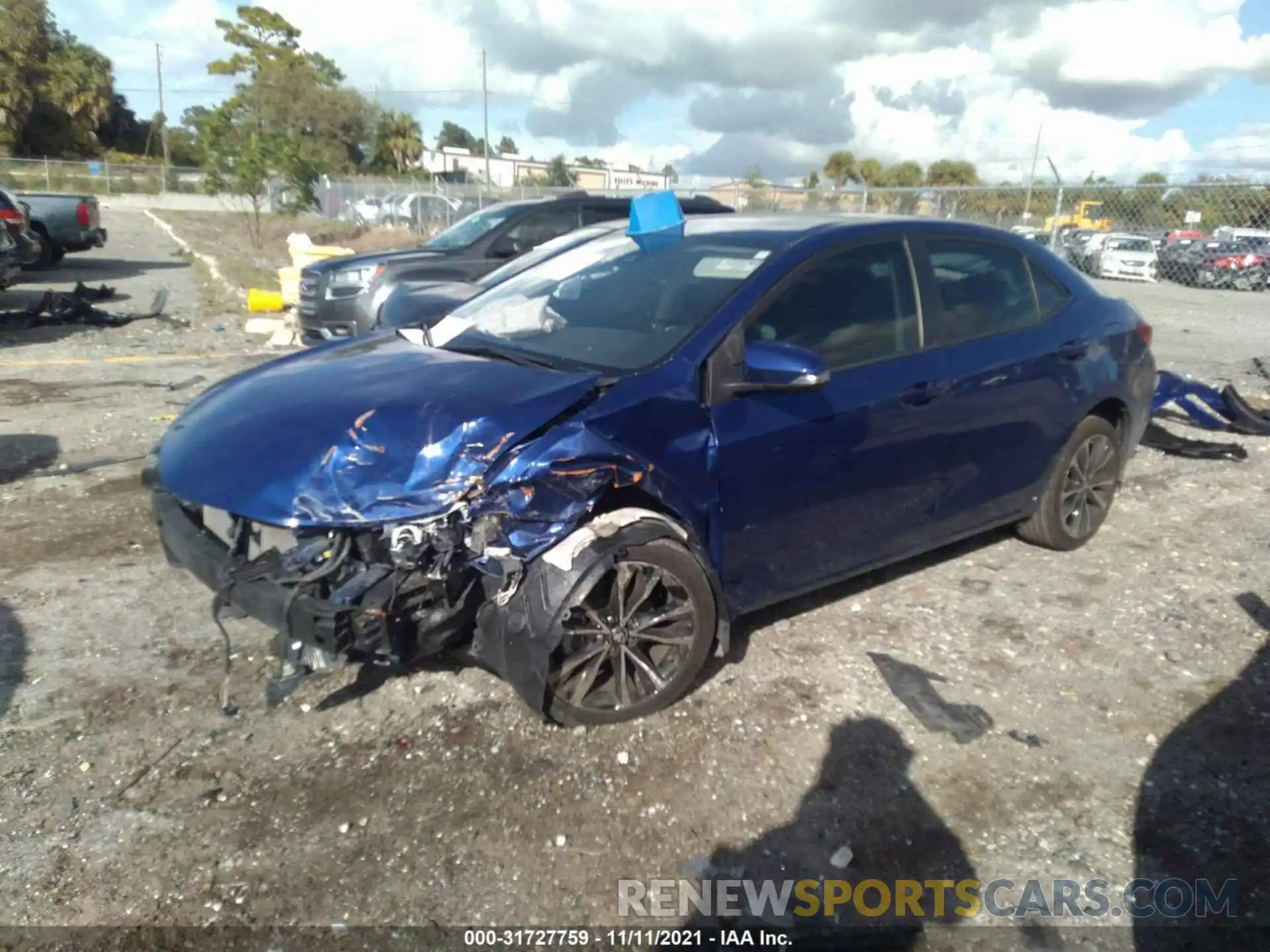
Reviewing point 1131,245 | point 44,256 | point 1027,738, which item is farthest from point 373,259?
point 1131,245

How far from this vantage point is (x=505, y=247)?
10.1 m

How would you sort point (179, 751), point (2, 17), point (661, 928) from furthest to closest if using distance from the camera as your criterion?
1. point (2, 17)
2. point (179, 751)
3. point (661, 928)

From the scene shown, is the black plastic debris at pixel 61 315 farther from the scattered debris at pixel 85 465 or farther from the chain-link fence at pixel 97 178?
the chain-link fence at pixel 97 178

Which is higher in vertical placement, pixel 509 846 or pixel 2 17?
pixel 2 17

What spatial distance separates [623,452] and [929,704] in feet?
5.19

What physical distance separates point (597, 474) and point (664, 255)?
4.51ft

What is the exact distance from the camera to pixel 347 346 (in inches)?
164

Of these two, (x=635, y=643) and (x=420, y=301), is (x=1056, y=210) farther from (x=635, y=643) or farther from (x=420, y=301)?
(x=635, y=643)

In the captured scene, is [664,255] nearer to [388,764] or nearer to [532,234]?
[388,764]

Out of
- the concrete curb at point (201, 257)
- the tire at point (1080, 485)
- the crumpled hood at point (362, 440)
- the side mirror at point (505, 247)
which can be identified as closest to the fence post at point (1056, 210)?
the side mirror at point (505, 247)

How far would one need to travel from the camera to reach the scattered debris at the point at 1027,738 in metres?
3.48

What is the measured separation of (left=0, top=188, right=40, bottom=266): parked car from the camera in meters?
13.4

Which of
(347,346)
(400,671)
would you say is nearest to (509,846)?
(400,671)

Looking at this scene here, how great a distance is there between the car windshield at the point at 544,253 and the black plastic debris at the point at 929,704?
2.39 meters
